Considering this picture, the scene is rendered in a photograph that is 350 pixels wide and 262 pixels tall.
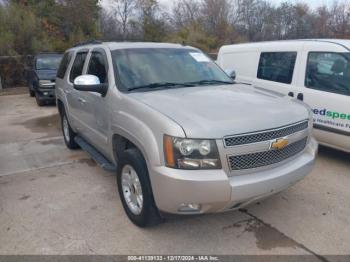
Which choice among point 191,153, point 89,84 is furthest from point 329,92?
point 89,84

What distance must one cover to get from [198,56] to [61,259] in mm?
2968

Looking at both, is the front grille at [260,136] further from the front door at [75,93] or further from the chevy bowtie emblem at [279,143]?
the front door at [75,93]

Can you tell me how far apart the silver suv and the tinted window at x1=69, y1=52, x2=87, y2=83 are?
2.02 ft

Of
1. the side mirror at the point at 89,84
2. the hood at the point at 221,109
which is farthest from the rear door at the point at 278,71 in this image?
the side mirror at the point at 89,84

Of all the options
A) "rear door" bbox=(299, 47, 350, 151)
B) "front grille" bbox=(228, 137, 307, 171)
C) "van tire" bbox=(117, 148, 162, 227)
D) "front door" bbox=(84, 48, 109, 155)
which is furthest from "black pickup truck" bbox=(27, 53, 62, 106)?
"front grille" bbox=(228, 137, 307, 171)

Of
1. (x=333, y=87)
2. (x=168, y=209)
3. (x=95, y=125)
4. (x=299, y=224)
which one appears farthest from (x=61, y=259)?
(x=333, y=87)

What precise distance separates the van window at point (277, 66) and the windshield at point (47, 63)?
8.72m

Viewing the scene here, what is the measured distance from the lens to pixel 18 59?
1616 centimetres

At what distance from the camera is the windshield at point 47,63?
40.4ft

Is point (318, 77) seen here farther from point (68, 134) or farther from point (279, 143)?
point (68, 134)

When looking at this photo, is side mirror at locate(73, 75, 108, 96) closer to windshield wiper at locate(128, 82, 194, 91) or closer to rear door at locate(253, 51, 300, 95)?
windshield wiper at locate(128, 82, 194, 91)

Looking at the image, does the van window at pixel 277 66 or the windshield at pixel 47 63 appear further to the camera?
the windshield at pixel 47 63

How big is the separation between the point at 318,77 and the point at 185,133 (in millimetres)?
3421

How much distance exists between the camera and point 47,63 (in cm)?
1250
